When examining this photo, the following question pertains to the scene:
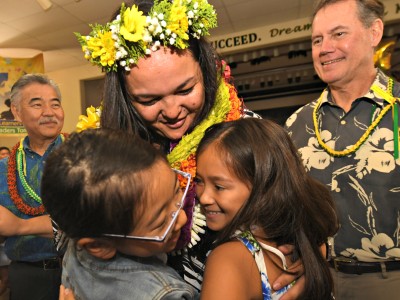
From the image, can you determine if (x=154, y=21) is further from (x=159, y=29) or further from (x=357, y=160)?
(x=357, y=160)

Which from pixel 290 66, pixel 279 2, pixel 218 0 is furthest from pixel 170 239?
pixel 290 66

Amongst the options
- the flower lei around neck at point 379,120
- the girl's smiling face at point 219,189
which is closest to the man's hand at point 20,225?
the girl's smiling face at point 219,189

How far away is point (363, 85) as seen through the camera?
192 cm

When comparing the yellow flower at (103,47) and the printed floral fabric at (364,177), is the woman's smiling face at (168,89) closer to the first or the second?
the yellow flower at (103,47)

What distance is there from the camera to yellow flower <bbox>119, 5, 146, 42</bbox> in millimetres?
1144

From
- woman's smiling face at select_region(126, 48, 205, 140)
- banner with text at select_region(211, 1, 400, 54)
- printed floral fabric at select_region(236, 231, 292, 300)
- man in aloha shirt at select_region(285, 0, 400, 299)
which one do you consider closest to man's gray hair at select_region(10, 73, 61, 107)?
woman's smiling face at select_region(126, 48, 205, 140)

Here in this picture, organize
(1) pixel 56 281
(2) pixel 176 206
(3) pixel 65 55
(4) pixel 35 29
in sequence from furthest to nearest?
(3) pixel 65 55, (4) pixel 35 29, (1) pixel 56 281, (2) pixel 176 206

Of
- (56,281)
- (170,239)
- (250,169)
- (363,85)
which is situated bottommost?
(56,281)

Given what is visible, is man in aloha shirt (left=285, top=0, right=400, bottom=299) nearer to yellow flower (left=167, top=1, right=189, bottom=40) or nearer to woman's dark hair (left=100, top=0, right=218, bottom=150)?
woman's dark hair (left=100, top=0, right=218, bottom=150)

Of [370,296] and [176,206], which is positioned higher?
[176,206]

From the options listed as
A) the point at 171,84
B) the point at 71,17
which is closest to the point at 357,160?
the point at 171,84

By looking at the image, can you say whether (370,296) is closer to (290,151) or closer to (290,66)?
(290,151)

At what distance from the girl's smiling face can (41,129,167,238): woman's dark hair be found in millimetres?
365

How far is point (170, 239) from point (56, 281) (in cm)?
190
